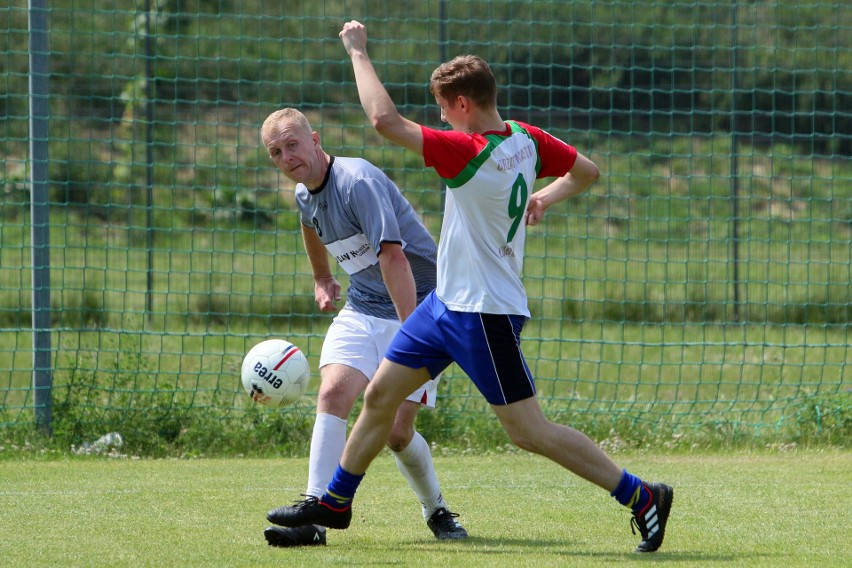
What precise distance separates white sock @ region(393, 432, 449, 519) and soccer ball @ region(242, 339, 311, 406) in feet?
1.89

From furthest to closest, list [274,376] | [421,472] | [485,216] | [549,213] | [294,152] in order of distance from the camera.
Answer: [549,213], [274,376], [421,472], [294,152], [485,216]

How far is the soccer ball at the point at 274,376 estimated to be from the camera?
5348 millimetres

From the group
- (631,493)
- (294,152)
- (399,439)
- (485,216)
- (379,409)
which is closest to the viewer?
(485,216)

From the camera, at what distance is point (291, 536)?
4805 millimetres

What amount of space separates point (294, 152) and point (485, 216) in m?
0.96

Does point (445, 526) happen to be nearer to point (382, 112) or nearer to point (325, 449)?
point (325, 449)

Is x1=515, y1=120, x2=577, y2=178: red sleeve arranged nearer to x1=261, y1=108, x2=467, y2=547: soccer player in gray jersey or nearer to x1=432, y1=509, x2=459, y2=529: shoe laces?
x1=261, y1=108, x2=467, y2=547: soccer player in gray jersey

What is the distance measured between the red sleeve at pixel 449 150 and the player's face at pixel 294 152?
83 centimetres

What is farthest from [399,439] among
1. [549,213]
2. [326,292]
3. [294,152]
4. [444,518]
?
[549,213]

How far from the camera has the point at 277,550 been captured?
185 inches

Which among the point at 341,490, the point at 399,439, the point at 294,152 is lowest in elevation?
the point at 341,490

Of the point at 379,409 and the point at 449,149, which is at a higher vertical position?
the point at 449,149

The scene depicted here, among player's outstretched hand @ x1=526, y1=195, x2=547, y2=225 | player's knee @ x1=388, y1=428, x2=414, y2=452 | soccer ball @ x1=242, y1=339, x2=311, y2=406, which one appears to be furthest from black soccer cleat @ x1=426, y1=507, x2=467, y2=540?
player's outstretched hand @ x1=526, y1=195, x2=547, y2=225

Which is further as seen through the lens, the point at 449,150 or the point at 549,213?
the point at 549,213
